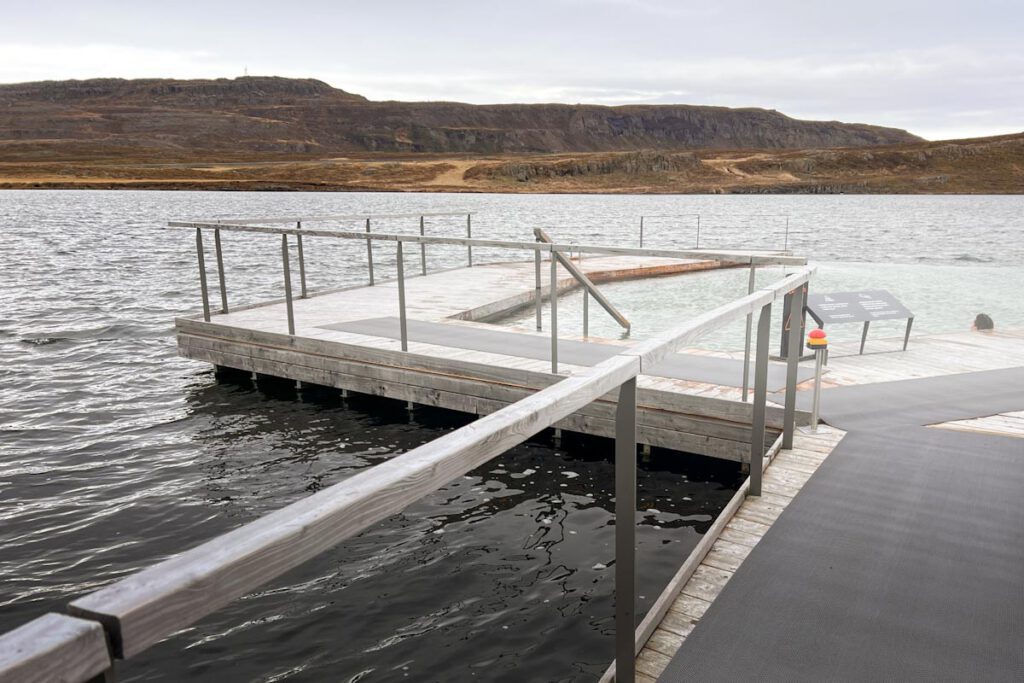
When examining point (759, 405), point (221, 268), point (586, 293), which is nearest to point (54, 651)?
point (759, 405)

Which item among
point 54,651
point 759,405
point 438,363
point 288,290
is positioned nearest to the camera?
point 54,651

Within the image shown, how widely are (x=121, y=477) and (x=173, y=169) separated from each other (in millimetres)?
135557

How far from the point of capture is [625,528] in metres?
2.18

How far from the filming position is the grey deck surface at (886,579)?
248 centimetres

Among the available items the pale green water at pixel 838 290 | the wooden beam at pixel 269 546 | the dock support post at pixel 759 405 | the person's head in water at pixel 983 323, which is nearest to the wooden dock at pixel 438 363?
the pale green water at pixel 838 290

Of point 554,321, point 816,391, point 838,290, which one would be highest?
point 554,321

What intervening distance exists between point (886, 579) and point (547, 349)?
4748 mm

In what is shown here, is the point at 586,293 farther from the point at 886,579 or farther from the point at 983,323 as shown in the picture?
the point at 886,579

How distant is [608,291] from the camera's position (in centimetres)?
1422

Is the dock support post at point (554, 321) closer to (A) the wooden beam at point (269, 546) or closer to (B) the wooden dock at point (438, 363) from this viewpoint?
(B) the wooden dock at point (438, 363)

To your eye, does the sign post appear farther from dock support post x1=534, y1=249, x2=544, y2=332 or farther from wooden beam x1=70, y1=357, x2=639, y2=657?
wooden beam x1=70, y1=357, x2=639, y2=657

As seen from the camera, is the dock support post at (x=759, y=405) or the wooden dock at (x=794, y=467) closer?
the wooden dock at (x=794, y=467)

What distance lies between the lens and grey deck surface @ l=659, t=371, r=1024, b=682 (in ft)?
8.15

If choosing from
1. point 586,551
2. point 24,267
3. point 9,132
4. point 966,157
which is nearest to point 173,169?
point 9,132
